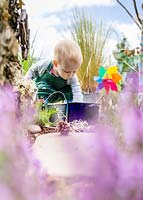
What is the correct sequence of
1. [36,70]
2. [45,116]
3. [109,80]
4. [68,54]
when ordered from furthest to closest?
1. [36,70]
2. [68,54]
3. [109,80]
4. [45,116]

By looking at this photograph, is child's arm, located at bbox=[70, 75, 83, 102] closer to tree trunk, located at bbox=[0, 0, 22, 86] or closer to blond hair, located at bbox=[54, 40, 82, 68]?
blond hair, located at bbox=[54, 40, 82, 68]

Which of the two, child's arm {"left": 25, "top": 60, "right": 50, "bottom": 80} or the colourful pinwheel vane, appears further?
child's arm {"left": 25, "top": 60, "right": 50, "bottom": 80}

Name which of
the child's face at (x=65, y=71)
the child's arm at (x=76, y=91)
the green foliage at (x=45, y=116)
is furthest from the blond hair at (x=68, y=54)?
the green foliage at (x=45, y=116)

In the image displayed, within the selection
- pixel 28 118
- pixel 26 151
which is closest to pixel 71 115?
pixel 28 118

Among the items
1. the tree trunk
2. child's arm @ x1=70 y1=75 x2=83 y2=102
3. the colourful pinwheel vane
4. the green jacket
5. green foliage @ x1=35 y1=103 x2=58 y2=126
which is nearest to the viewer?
the tree trunk

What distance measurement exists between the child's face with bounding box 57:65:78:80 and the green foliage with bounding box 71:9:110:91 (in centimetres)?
82

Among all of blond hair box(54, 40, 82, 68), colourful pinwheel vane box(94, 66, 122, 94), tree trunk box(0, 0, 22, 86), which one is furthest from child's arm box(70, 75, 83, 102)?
tree trunk box(0, 0, 22, 86)

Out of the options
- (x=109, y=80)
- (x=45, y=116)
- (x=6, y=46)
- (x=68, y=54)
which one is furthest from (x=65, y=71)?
(x=6, y=46)

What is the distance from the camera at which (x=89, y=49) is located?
3824mm

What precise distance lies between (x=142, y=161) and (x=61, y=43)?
8.75 feet

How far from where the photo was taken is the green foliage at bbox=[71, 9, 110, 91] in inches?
149

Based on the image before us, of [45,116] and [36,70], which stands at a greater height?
[36,70]

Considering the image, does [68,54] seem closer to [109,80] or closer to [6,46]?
[109,80]

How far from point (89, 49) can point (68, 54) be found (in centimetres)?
106
